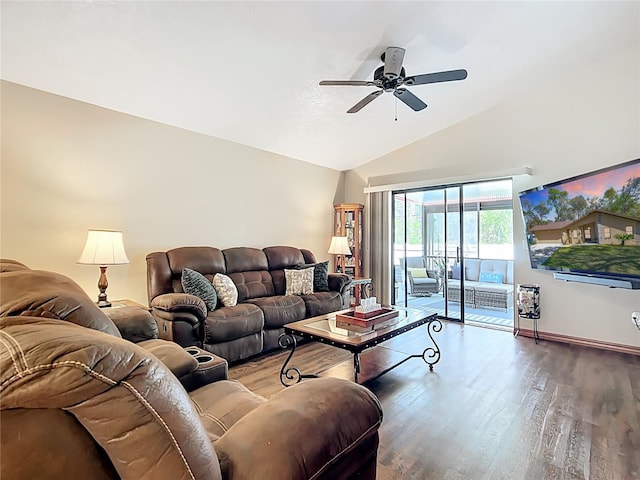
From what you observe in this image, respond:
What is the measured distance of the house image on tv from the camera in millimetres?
2940

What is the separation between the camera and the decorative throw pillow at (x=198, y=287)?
10.6ft

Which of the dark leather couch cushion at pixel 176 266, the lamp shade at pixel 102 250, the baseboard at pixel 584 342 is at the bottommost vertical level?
the baseboard at pixel 584 342

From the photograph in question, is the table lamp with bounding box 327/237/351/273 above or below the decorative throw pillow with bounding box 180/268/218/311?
above

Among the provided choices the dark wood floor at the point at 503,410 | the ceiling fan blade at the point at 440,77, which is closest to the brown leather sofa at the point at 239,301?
the dark wood floor at the point at 503,410

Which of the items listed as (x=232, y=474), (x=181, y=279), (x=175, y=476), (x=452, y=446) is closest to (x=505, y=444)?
(x=452, y=446)

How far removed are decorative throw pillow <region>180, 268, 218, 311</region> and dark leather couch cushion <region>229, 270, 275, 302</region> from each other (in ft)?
1.74

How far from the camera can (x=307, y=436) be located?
927 mm

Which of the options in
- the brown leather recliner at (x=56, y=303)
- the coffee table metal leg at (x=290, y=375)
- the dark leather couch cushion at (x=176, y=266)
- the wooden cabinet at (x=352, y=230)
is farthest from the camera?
the wooden cabinet at (x=352, y=230)

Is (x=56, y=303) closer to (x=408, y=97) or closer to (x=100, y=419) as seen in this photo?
(x=100, y=419)

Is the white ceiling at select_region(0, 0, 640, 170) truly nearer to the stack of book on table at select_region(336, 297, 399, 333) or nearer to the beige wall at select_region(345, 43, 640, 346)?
the beige wall at select_region(345, 43, 640, 346)

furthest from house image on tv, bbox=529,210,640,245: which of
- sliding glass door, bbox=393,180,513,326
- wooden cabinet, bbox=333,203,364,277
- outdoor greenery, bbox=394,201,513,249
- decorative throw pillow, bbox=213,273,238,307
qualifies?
decorative throw pillow, bbox=213,273,238,307

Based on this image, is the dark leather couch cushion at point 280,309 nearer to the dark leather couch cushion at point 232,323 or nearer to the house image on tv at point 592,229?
the dark leather couch cushion at point 232,323

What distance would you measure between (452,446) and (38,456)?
6.72ft

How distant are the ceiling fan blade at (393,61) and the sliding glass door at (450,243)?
8.74ft
